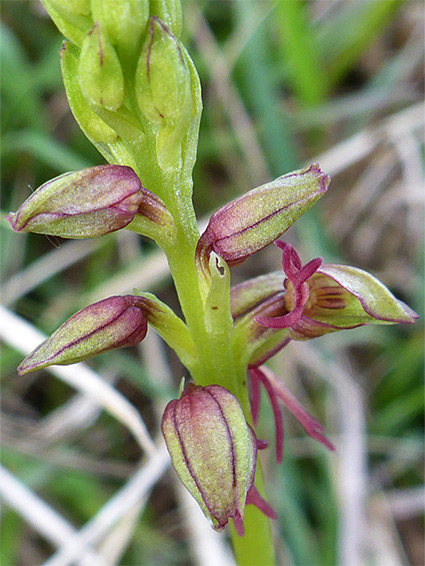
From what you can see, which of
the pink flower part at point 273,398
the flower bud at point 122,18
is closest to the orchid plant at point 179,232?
the flower bud at point 122,18

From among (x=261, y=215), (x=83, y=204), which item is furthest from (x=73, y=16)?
(x=261, y=215)

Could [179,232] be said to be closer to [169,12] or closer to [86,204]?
[86,204]

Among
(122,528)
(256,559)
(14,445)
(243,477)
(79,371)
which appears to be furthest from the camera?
(14,445)

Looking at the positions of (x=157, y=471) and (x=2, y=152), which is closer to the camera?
(x=157, y=471)

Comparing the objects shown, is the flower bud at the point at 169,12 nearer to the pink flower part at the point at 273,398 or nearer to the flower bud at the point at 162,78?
the flower bud at the point at 162,78

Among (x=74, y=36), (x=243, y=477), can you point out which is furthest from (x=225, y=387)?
(x=74, y=36)

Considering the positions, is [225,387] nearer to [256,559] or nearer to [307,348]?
[256,559]
